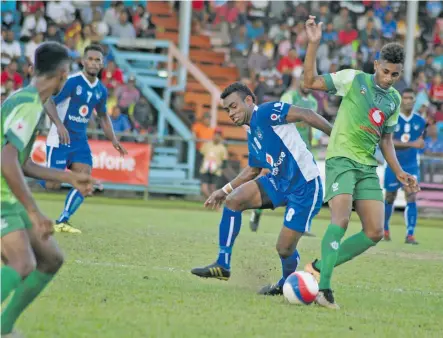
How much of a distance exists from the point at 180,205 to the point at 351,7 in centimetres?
1108

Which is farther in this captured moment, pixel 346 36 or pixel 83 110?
pixel 346 36

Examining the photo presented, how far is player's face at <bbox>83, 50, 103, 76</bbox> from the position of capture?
14398 millimetres

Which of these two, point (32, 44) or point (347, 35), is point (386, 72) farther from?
point (347, 35)

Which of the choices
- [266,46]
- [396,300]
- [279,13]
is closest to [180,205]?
[266,46]

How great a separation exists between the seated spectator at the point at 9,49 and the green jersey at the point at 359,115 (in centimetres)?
1718

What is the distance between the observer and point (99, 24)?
90.6ft

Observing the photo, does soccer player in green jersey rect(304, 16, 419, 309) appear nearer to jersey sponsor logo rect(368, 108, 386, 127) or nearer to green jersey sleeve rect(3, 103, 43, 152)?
jersey sponsor logo rect(368, 108, 386, 127)

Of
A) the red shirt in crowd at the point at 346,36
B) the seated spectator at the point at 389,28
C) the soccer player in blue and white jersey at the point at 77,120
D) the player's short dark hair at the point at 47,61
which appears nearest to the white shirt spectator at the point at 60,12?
the red shirt in crowd at the point at 346,36

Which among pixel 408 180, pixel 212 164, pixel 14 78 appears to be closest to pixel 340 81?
pixel 408 180

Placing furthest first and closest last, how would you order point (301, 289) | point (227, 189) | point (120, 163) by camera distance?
point (120, 163) → point (227, 189) → point (301, 289)

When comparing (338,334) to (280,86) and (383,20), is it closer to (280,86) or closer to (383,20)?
(280,86)

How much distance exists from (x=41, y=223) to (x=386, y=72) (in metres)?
4.20

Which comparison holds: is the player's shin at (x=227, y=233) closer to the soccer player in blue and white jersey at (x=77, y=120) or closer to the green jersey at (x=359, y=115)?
the green jersey at (x=359, y=115)

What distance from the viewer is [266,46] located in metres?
29.8
